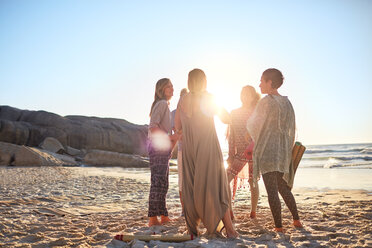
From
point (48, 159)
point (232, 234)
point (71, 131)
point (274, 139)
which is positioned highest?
point (71, 131)

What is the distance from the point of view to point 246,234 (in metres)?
3.72

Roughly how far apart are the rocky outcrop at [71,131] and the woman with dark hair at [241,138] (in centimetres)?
1984

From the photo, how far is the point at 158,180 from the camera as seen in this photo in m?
4.43

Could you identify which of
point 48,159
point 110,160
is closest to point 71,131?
point 110,160

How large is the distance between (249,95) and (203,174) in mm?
1864

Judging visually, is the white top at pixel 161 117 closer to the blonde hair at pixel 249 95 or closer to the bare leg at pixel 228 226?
the blonde hair at pixel 249 95

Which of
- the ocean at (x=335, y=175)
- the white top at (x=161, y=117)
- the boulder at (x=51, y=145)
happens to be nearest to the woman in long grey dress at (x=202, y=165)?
the white top at (x=161, y=117)

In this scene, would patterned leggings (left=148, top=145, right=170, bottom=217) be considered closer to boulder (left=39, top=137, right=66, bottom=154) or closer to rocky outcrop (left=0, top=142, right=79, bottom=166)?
rocky outcrop (left=0, top=142, right=79, bottom=166)

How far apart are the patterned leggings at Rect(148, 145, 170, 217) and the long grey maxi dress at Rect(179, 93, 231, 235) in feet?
2.67

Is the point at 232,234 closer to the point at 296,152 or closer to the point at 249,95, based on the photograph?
the point at 296,152

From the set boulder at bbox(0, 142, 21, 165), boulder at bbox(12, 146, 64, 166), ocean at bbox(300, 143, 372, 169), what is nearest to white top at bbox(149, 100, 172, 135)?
boulder at bbox(12, 146, 64, 166)

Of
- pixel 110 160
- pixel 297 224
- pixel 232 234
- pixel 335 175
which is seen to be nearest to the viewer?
pixel 232 234

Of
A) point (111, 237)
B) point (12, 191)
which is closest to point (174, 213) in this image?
point (111, 237)

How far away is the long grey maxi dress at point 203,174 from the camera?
3480 millimetres
